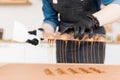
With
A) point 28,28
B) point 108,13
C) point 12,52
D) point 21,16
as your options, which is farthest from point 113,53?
point 108,13

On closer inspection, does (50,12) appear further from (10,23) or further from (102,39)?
(10,23)

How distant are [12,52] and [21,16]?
0.51 metres

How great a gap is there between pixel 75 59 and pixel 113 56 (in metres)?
1.28

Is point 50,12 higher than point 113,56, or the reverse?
point 50,12

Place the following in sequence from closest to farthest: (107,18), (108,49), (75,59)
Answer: (107,18) → (75,59) → (108,49)

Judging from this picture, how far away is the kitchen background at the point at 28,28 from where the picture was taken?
96.6 inches

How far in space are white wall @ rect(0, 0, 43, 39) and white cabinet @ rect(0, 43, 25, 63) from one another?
339 mm

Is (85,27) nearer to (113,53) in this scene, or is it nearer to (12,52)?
(113,53)

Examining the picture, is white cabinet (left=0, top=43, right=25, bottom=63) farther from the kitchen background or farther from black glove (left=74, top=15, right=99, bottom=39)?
black glove (left=74, top=15, right=99, bottom=39)

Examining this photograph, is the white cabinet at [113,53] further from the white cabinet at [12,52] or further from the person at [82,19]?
the person at [82,19]

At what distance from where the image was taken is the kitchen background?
2453 millimetres

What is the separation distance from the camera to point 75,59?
49.1 inches

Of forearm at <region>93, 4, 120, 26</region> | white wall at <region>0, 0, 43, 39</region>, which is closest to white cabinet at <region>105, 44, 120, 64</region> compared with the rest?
white wall at <region>0, 0, 43, 39</region>

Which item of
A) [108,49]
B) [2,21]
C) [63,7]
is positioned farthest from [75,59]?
[2,21]
